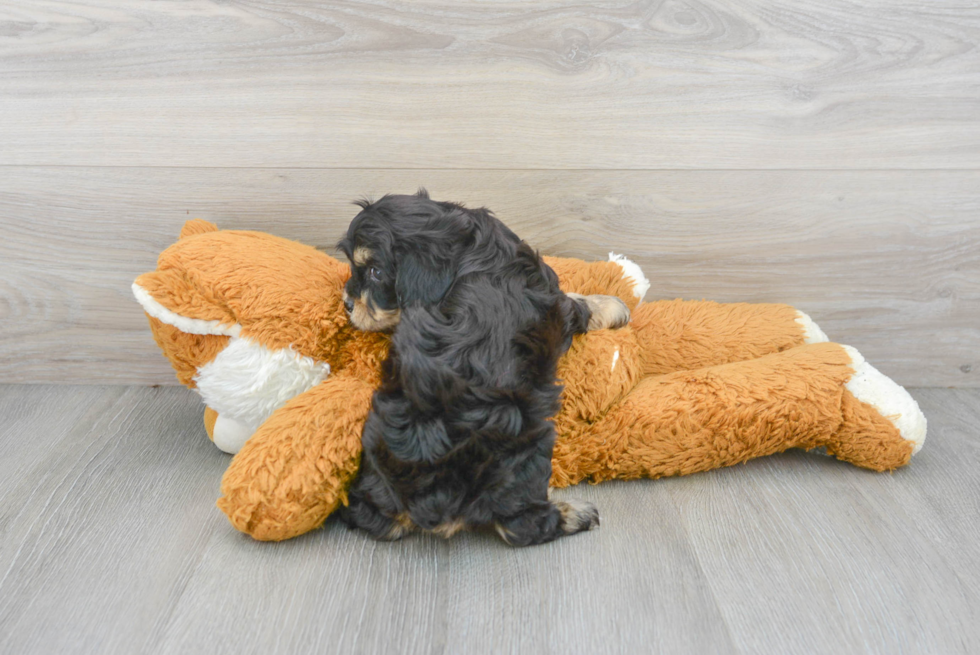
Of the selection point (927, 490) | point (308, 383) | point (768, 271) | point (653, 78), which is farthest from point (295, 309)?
point (927, 490)

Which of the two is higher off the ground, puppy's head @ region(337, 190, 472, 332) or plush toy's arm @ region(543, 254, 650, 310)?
puppy's head @ region(337, 190, 472, 332)

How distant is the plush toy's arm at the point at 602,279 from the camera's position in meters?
1.35

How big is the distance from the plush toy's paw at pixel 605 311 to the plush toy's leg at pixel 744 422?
14cm

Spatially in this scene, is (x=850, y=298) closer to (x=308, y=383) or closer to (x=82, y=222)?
(x=308, y=383)

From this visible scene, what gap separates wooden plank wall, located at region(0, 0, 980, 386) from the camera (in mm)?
1396

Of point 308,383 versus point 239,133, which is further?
point 239,133

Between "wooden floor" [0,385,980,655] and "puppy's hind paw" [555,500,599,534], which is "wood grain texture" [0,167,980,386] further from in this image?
"puppy's hind paw" [555,500,599,534]

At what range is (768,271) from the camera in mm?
1576

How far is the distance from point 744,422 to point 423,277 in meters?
0.65

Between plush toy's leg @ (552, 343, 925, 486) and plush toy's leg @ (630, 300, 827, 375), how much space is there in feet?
0.28

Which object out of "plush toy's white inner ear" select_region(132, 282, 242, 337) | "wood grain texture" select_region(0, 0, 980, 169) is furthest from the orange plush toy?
"wood grain texture" select_region(0, 0, 980, 169)

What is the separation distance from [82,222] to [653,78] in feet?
4.17

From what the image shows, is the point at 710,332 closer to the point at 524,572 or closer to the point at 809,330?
the point at 809,330

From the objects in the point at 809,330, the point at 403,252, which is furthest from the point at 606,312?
the point at 809,330
